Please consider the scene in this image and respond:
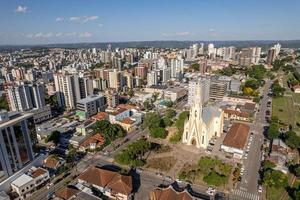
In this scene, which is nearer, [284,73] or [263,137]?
[263,137]

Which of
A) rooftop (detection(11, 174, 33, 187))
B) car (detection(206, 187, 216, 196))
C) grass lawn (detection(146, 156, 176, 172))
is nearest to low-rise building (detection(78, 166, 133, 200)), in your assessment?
rooftop (detection(11, 174, 33, 187))

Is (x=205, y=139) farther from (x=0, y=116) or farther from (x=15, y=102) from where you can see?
(x=15, y=102)

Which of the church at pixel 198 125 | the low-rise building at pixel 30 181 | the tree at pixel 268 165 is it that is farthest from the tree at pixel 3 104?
the tree at pixel 268 165

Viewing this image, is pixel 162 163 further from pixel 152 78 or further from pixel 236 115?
pixel 152 78

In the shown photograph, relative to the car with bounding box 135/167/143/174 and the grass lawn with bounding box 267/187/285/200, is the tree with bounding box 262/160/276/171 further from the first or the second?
the car with bounding box 135/167/143/174

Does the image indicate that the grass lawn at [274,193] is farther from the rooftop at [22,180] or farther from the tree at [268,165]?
the rooftop at [22,180]

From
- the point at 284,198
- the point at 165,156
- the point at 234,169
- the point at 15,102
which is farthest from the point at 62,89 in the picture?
the point at 284,198

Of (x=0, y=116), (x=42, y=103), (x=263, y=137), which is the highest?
(x=0, y=116)
